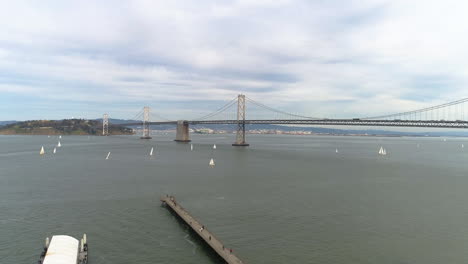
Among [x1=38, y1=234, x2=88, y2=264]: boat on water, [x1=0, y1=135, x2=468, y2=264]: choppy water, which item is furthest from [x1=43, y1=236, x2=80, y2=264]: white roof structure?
[x1=0, y1=135, x2=468, y2=264]: choppy water

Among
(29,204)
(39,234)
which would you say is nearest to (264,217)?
(39,234)

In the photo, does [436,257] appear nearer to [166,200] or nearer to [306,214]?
[306,214]

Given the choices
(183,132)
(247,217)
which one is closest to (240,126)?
(183,132)

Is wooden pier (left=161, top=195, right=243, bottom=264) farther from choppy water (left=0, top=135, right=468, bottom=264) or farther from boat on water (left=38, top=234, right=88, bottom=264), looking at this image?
boat on water (left=38, top=234, right=88, bottom=264)

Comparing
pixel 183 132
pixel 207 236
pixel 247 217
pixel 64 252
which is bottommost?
pixel 247 217

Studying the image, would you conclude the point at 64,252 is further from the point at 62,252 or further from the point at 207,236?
the point at 207,236

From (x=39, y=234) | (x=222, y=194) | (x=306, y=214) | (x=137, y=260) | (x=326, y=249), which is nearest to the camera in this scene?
(x=137, y=260)

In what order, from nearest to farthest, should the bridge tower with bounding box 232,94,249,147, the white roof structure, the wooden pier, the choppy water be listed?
the white roof structure < the wooden pier < the choppy water < the bridge tower with bounding box 232,94,249,147
